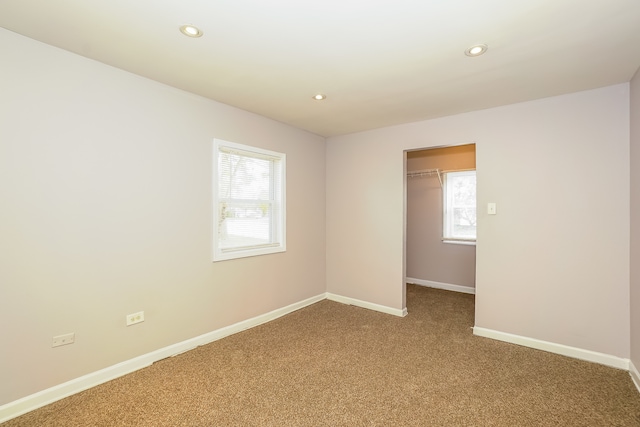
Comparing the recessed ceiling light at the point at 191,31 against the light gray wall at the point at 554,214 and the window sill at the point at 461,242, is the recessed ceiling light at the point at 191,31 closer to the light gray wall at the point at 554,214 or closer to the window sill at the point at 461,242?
the light gray wall at the point at 554,214

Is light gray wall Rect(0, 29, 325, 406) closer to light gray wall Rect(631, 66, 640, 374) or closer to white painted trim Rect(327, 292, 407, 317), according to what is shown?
white painted trim Rect(327, 292, 407, 317)

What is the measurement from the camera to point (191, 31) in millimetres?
1846

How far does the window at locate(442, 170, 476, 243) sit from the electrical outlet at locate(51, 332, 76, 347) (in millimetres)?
4903

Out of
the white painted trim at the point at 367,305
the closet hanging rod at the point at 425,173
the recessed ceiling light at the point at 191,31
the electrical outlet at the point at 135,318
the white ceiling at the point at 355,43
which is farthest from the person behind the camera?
the closet hanging rod at the point at 425,173

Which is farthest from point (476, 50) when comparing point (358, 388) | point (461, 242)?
point (461, 242)

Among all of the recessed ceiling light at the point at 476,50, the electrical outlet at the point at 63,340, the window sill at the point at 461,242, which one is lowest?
the electrical outlet at the point at 63,340

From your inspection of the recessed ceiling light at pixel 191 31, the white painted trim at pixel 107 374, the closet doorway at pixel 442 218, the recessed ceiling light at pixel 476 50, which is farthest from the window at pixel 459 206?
the recessed ceiling light at pixel 191 31

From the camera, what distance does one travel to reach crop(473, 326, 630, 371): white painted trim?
2.55 m

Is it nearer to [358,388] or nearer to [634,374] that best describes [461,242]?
[634,374]

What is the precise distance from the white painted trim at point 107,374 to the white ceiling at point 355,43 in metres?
2.39

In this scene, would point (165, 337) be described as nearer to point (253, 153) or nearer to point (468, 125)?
point (253, 153)

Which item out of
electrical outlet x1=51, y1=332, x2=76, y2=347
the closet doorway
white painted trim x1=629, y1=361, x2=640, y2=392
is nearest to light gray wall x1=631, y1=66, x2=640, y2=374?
white painted trim x1=629, y1=361, x2=640, y2=392

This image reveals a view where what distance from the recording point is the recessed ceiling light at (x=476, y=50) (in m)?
1.99

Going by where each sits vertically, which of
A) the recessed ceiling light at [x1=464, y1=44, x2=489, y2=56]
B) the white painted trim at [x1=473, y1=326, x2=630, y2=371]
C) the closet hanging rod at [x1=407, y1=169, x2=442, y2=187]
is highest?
the recessed ceiling light at [x1=464, y1=44, x2=489, y2=56]
